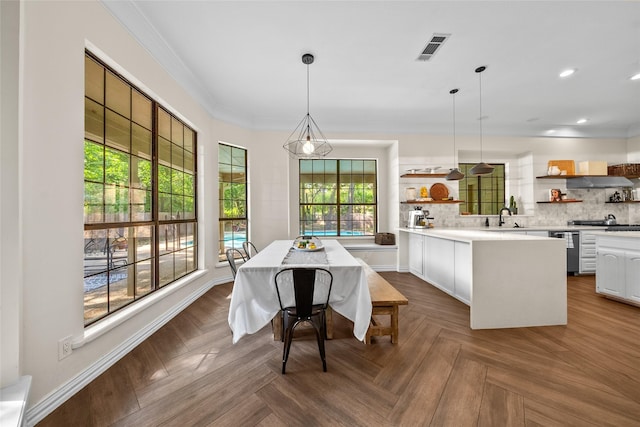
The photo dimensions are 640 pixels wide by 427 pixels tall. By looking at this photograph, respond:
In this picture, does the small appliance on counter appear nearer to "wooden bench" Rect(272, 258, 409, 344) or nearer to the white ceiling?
the white ceiling

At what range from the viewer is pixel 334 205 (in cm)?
533

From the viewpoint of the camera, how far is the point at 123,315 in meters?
2.10

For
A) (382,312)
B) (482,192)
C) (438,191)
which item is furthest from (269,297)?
(482,192)

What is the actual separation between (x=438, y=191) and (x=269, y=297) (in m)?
4.23

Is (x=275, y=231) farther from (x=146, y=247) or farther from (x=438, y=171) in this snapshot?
(x=438, y=171)

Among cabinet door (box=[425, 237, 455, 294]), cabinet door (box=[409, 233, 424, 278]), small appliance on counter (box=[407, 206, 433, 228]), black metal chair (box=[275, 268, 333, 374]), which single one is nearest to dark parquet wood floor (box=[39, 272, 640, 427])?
black metal chair (box=[275, 268, 333, 374])

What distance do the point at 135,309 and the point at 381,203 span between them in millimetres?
4451

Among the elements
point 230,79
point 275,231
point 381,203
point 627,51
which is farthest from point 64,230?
point 627,51

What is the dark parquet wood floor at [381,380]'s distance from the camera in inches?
57.6

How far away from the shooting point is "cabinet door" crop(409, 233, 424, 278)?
439 centimetres

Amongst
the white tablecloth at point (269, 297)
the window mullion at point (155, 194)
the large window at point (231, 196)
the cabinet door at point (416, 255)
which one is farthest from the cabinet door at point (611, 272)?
the window mullion at point (155, 194)

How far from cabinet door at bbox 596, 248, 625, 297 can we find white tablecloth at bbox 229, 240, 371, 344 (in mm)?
3563

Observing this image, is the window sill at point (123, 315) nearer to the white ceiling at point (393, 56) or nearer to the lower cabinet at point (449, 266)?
the white ceiling at point (393, 56)

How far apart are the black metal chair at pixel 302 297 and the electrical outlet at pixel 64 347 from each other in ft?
4.59
